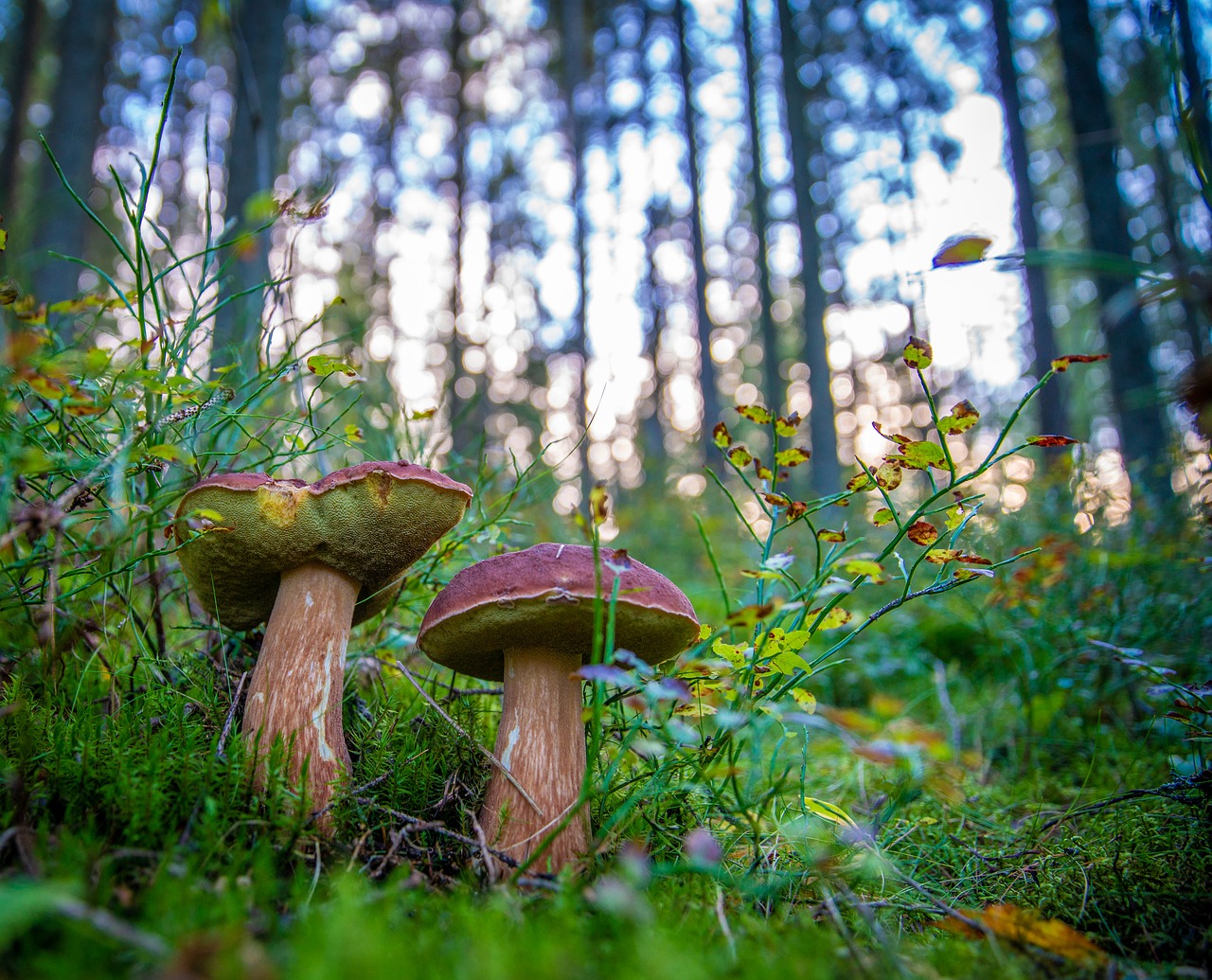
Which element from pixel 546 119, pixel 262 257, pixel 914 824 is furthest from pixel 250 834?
pixel 546 119

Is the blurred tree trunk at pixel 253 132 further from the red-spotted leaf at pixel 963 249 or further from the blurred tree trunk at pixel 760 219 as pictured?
the blurred tree trunk at pixel 760 219

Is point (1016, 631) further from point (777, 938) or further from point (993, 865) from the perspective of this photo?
point (777, 938)

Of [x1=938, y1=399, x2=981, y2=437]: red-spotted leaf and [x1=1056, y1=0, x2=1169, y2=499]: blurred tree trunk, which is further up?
[x1=1056, y1=0, x2=1169, y2=499]: blurred tree trunk

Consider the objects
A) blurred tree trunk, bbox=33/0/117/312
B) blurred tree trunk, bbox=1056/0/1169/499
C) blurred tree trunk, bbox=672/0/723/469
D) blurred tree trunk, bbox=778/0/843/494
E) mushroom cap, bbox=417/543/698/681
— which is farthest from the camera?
blurred tree trunk, bbox=672/0/723/469

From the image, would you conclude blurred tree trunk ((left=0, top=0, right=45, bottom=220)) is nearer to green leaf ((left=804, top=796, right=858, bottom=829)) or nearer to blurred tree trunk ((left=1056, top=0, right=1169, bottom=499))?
green leaf ((left=804, top=796, right=858, bottom=829))

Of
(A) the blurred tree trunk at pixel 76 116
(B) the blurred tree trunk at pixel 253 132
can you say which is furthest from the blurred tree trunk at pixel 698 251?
(A) the blurred tree trunk at pixel 76 116

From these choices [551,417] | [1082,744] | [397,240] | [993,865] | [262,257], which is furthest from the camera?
[551,417]

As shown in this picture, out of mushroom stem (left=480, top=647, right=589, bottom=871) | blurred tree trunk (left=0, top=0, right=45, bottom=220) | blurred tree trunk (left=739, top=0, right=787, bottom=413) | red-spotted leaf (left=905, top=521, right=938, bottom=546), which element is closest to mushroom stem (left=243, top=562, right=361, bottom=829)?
mushroom stem (left=480, top=647, right=589, bottom=871)

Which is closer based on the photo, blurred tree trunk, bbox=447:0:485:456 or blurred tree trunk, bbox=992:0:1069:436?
blurred tree trunk, bbox=992:0:1069:436

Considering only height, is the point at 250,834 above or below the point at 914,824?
above
